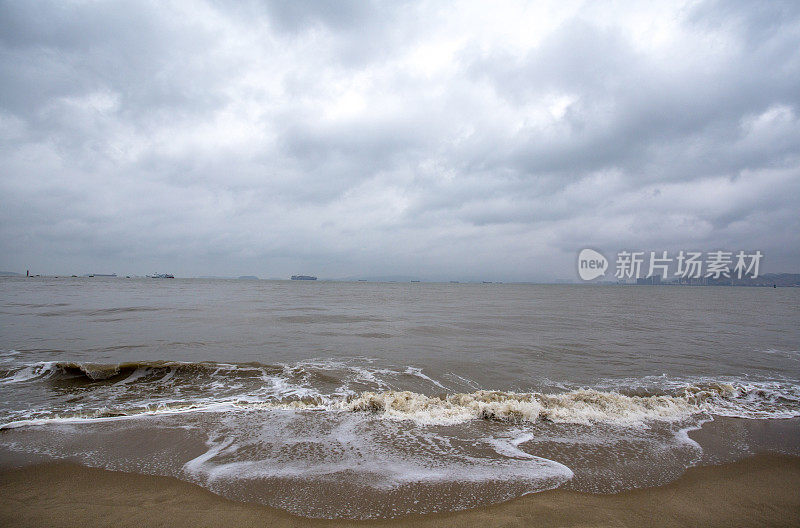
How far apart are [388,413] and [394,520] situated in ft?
10.9

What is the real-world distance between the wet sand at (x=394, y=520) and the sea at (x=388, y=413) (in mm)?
200

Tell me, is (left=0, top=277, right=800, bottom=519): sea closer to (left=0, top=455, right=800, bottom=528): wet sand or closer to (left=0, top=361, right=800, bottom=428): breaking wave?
(left=0, top=361, right=800, bottom=428): breaking wave

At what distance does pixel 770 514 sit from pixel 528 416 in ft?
11.1

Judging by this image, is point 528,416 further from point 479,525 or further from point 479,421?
point 479,525

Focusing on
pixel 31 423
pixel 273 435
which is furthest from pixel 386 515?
→ pixel 31 423

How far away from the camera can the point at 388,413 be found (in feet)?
23.0

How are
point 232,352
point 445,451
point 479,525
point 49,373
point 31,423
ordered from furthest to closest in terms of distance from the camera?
1. point 232,352
2. point 49,373
3. point 31,423
4. point 445,451
5. point 479,525

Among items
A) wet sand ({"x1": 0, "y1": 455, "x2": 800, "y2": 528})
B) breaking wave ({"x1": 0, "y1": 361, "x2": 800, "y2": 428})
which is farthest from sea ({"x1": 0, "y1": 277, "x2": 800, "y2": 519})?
wet sand ({"x1": 0, "y1": 455, "x2": 800, "y2": 528})

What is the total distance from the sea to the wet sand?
200mm

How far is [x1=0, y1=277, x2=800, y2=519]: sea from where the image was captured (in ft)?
15.0

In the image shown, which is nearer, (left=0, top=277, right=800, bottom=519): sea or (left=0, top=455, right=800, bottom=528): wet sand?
(left=0, top=455, right=800, bottom=528): wet sand

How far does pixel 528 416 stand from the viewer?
6820 mm

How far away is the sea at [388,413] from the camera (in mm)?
4574

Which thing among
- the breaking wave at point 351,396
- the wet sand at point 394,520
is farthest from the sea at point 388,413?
the wet sand at point 394,520
